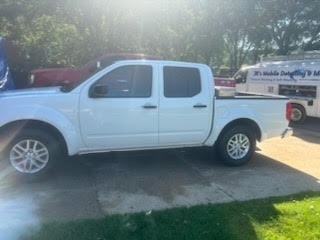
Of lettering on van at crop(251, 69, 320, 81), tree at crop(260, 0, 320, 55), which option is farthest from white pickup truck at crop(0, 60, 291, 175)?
tree at crop(260, 0, 320, 55)

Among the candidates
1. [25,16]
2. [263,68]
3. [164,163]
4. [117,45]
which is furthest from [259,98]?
[25,16]

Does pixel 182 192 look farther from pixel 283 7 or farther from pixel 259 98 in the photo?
pixel 283 7

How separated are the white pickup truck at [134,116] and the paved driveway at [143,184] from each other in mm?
420

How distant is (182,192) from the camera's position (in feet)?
18.5

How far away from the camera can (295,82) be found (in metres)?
12.8

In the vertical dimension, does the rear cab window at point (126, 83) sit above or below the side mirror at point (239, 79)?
above

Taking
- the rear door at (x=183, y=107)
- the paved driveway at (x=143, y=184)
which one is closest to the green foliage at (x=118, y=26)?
the paved driveway at (x=143, y=184)

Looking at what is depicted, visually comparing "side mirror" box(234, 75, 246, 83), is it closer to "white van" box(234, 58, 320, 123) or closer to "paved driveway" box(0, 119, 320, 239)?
"white van" box(234, 58, 320, 123)

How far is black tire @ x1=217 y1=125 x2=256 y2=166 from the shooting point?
696cm

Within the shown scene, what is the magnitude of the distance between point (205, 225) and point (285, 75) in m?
9.79

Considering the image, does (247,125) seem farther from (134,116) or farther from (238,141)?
(134,116)

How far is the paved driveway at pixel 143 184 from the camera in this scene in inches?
193

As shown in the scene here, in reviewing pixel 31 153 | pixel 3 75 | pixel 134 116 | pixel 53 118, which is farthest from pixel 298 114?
pixel 31 153

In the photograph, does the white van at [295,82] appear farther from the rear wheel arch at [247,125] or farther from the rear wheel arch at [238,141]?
the rear wheel arch at [238,141]
